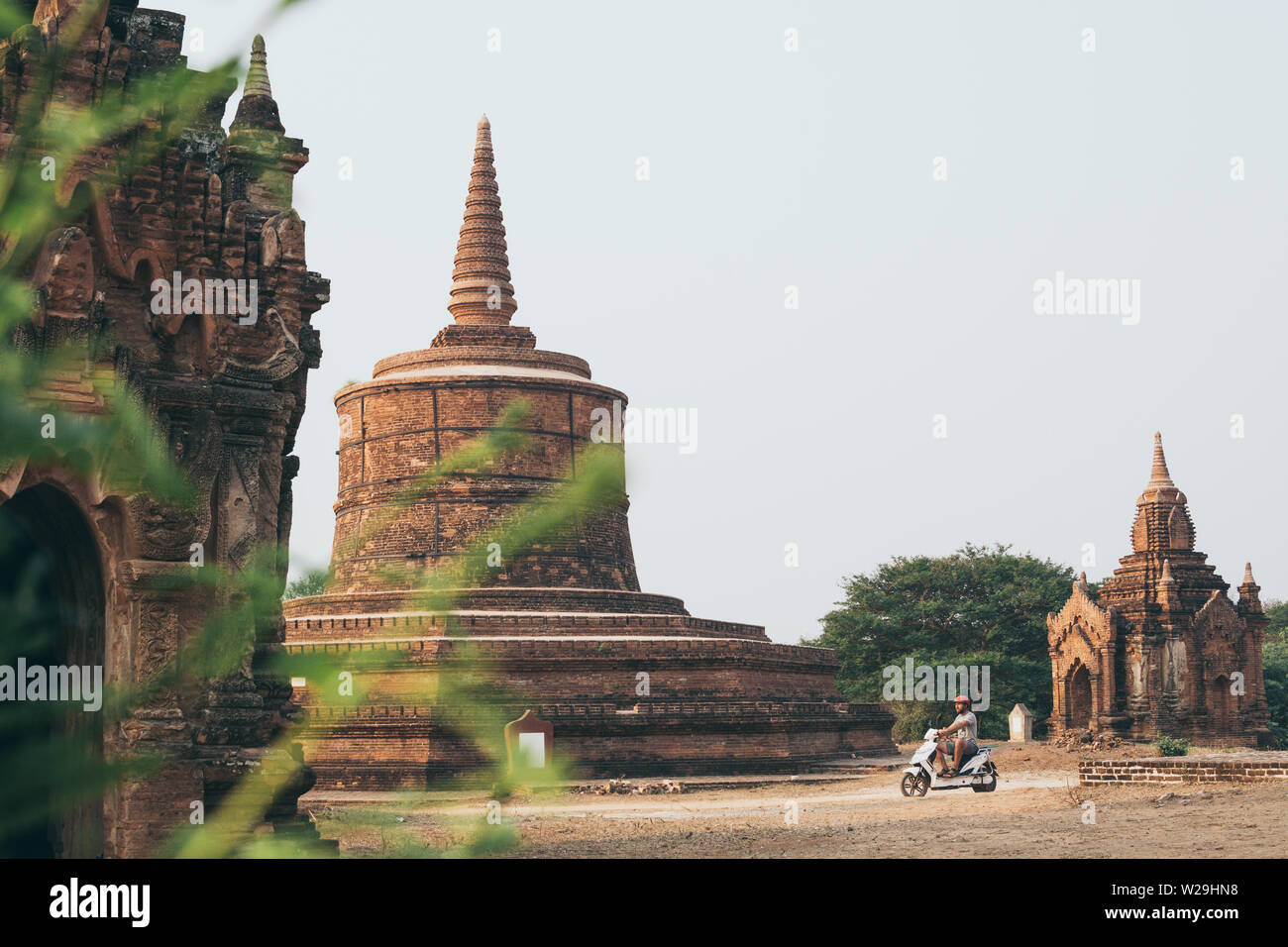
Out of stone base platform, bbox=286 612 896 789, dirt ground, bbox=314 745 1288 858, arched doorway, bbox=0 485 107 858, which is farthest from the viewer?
stone base platform, bbox=286 612 896 789

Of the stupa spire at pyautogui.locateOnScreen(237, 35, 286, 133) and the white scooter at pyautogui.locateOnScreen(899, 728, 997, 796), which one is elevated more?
the stupa spire at pyautogui.locateOnScreen(237, 35, 286, 133)

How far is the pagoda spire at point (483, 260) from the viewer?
34684 millimetres

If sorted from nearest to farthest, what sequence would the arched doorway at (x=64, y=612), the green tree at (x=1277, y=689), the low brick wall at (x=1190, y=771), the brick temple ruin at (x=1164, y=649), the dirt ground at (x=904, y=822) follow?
1. the arched doorway at (x=64, y=612)
2. the dirt ground at (x=904, y=822)
3. the low brick wall at (x=1190, y=771)
4. the brick temple ruin at (x=1164, y=649)
5. the green tree at (x=1277, y=689)

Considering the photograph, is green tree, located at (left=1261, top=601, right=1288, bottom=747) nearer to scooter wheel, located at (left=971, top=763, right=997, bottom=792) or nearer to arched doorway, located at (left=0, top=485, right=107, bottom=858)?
scooter wheel, located at (left=971, top=763, right=997, bottom=792)

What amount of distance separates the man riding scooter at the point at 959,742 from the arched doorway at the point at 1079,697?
20.1m

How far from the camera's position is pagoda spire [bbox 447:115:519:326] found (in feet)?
114

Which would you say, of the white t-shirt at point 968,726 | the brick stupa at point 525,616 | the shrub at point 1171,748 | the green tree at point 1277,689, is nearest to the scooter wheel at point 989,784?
the white t-shirt at point 968,726

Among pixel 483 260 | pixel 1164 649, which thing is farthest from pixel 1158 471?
pixel 483 260

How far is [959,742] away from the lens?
2106 centimetres

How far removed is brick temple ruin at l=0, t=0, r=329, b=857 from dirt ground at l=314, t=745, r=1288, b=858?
130 cm

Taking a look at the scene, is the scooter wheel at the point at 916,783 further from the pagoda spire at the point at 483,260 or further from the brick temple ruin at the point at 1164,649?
the brick temple ruin at the point at 1164,649

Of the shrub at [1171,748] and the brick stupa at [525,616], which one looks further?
the shrub at [1171,748]

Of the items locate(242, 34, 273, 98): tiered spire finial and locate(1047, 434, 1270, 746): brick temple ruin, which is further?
locate(1047, 434, 1270, 746): brick temple ruin

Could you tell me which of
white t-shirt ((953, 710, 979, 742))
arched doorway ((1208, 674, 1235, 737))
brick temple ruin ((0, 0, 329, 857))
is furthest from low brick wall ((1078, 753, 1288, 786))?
arched doorway ((1208, 674, 1235, 737))
